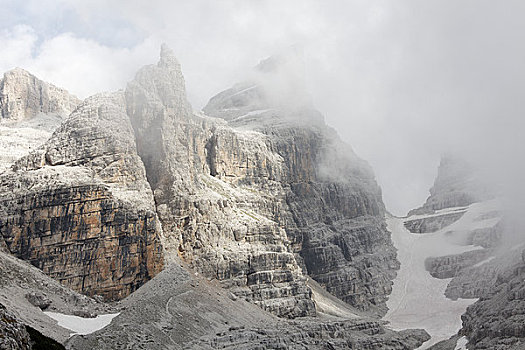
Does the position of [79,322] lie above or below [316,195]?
below

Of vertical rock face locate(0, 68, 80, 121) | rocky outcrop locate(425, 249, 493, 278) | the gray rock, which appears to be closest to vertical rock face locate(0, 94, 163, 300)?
the gray rock

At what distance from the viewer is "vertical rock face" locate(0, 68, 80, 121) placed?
169125mm

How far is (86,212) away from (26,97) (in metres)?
93.0

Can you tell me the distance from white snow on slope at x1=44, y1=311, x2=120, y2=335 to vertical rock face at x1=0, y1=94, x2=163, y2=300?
1903cm

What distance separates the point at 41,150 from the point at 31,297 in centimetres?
4213

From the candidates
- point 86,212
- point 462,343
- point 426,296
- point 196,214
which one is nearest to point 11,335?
point 86,212

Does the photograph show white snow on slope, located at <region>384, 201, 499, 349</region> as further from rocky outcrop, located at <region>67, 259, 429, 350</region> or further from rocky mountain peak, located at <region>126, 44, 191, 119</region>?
rocky mountain peak, located at <region>126, 44, 191, 119</region>

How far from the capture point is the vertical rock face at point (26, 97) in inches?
6658

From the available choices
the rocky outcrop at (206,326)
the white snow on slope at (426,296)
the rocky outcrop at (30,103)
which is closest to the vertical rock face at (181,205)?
the rocky outcrop at (206,326)

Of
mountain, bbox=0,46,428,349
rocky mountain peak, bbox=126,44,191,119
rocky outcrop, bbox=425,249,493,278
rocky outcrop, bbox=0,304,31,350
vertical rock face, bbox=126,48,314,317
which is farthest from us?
rocky outcrop, bbox=425,249,493,278

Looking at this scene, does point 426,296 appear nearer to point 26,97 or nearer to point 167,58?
point 167,58

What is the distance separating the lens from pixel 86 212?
94750mm

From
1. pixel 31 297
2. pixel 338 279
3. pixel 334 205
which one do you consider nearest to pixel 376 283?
pixel 338 279

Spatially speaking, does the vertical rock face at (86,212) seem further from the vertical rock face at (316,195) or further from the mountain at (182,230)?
the vertical rock face at (316,195)
